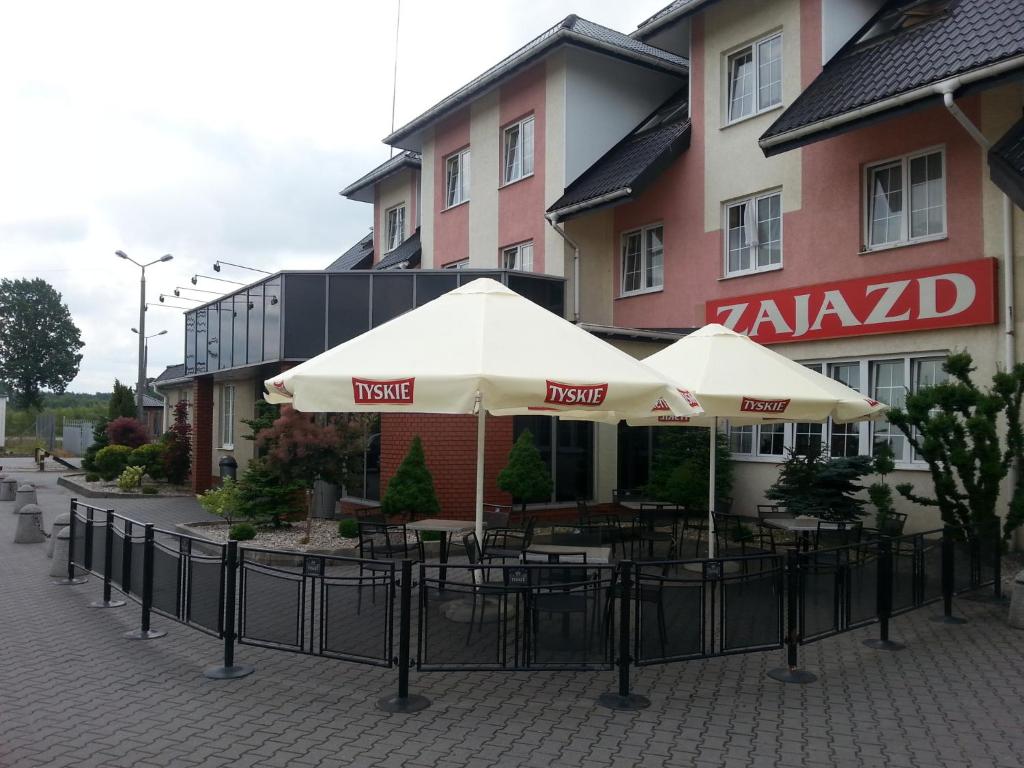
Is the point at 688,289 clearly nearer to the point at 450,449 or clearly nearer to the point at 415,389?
the point at 450,449

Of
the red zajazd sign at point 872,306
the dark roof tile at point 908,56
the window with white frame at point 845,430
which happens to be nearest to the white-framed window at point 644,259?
the red zajazd sign at point 872,306

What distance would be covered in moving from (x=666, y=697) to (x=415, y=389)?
292 cm

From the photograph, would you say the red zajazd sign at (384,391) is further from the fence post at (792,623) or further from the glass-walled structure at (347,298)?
the glass-walled structure at (347,298)

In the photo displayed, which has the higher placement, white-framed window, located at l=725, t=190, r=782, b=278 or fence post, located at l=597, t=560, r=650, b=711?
white-framed window, located at l=725, t=190, r=782, b=278

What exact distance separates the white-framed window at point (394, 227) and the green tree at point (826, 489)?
1584cm

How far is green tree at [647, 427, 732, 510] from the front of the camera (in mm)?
14055

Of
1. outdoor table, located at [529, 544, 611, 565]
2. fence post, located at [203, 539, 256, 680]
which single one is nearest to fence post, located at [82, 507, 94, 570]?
fence post, located at [203, 539, 256, 680]

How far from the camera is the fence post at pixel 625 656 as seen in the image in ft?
18.8

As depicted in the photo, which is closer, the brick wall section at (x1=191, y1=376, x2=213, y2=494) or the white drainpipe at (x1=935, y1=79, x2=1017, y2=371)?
the white drainpipe at (x1=935, y1=79, x2=1017, y2=371)

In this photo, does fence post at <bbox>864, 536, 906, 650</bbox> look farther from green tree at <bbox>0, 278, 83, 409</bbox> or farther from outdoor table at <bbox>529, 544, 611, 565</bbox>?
green tree at <bbox>0, 278, 83, 409</bbox>

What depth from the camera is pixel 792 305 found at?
45.9 ft

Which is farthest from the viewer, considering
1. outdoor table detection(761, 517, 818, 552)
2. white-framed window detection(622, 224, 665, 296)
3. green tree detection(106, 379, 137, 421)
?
green tree detection(106, 379, 137, 421)

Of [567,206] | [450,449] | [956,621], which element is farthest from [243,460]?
[956,621]

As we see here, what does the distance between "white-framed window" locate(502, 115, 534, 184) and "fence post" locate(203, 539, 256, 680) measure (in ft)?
45.6
